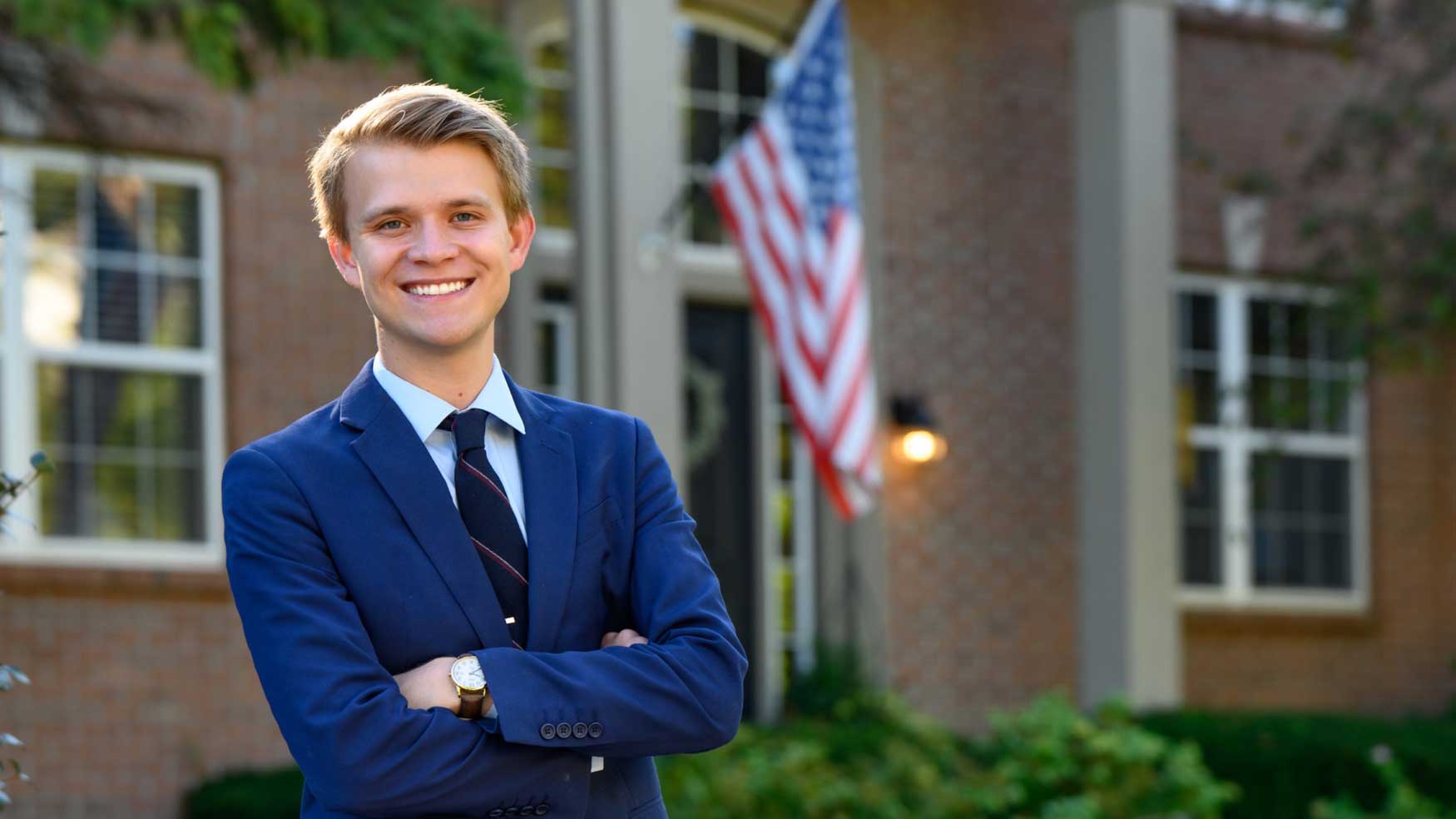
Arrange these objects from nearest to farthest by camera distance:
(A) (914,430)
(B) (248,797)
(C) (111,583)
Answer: (B) (248,797) < (C) (111,583) < (A) (914,430)

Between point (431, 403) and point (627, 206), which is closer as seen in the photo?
point (431, 403)

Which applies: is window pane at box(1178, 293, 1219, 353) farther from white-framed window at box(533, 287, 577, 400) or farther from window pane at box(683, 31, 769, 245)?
white-framed window at box(533, 287, 577, 400)

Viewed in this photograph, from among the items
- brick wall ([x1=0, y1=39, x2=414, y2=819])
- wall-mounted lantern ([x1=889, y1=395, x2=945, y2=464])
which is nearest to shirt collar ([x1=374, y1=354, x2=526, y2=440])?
brick wall ([x1=0, y1=39, x2=414, y2=819])

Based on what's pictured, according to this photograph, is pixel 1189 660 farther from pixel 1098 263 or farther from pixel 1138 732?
pixel 1138 732

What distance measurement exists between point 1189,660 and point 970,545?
181 cm

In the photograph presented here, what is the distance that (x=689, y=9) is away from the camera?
37.0ft

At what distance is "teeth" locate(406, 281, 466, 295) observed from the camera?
2266mm

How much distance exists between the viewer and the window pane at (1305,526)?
13055 millimetres

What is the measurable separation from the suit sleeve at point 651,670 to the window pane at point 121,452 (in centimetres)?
744

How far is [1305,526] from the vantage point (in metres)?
13.2

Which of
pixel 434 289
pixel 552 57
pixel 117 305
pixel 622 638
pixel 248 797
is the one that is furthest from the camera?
pixel 552 57

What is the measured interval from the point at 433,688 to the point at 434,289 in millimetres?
461

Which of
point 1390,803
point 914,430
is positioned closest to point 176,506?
point 914,430

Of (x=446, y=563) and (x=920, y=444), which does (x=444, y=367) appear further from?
(x=920, y=444)
